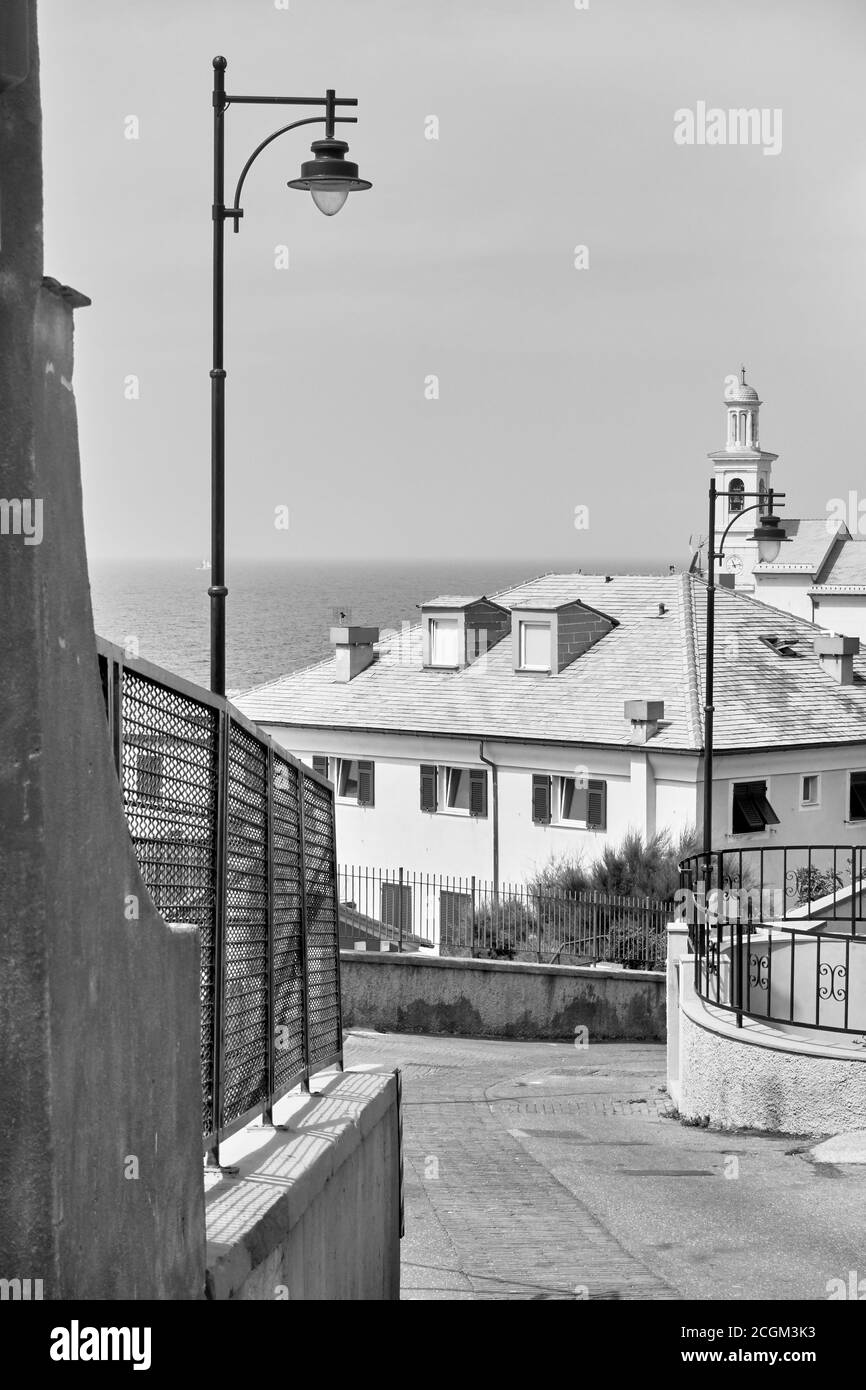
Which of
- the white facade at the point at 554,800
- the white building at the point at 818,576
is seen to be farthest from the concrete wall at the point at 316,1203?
the white building at the point at 818,576

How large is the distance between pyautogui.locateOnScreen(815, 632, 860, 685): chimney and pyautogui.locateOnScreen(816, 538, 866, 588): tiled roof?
188 feet

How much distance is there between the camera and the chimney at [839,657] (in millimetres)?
48719

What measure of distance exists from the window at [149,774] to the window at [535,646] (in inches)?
1725

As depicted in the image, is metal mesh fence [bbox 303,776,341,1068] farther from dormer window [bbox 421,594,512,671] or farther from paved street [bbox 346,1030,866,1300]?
dormer window [bbox 421,594,512,671]

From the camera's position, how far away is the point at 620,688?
4569 centimetres

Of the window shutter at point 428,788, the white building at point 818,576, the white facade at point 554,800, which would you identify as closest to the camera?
the white facade at point 554,800

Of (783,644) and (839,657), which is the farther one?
(783,644)

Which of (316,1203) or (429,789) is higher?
(316,1203)

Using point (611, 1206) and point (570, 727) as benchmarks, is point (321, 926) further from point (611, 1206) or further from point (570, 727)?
point (570, 727)

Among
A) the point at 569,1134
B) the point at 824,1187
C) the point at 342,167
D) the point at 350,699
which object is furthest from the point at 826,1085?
the point at 350,699

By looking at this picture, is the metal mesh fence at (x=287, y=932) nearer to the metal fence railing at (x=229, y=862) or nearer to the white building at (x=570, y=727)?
the metal fence railing at (x=229, y=862)

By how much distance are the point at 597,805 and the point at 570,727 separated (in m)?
2.63

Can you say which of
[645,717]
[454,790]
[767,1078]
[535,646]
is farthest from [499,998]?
[535,646]
